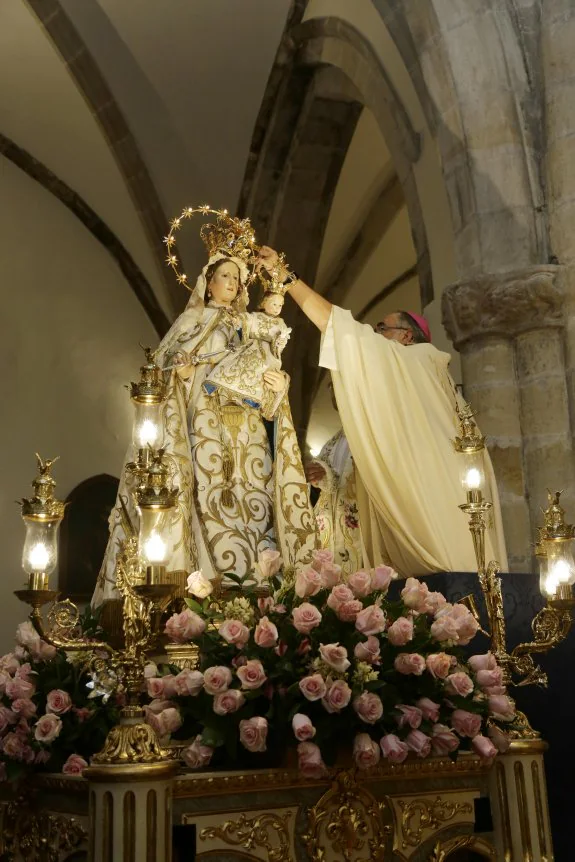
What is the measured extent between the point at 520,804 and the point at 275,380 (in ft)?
5.89

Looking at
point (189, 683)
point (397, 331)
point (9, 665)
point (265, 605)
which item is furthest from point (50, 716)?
point (397, 331)

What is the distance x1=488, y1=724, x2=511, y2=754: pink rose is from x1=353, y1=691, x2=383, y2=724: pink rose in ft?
1.56

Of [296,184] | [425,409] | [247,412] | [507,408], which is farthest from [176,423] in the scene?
[296,184]

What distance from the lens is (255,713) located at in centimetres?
286

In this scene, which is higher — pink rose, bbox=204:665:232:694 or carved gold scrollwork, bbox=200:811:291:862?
pink rose, bbox=204:665:232:694

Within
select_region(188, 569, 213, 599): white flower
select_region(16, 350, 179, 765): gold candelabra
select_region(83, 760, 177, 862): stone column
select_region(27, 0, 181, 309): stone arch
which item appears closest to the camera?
select_region(83, 760, 177, 862): stone column

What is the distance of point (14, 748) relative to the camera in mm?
3119

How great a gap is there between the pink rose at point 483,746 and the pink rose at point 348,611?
0.47 m

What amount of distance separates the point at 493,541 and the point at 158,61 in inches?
240

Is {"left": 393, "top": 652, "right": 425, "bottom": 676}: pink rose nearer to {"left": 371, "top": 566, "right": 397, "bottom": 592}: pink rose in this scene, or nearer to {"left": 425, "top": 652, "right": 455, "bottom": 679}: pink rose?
{"left": 425, "top": 652, "right": 455, "bottom": 679}: pink rose

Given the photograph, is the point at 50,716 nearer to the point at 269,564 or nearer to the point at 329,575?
the point at 269,564

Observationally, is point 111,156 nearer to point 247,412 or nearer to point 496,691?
point 247,412

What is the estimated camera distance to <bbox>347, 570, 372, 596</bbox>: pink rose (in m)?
3.09

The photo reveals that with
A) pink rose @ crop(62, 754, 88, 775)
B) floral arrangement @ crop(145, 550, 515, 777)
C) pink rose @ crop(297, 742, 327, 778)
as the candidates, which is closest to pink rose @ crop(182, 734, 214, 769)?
floral arrangement @ crop(145, 550, 515, 777)
